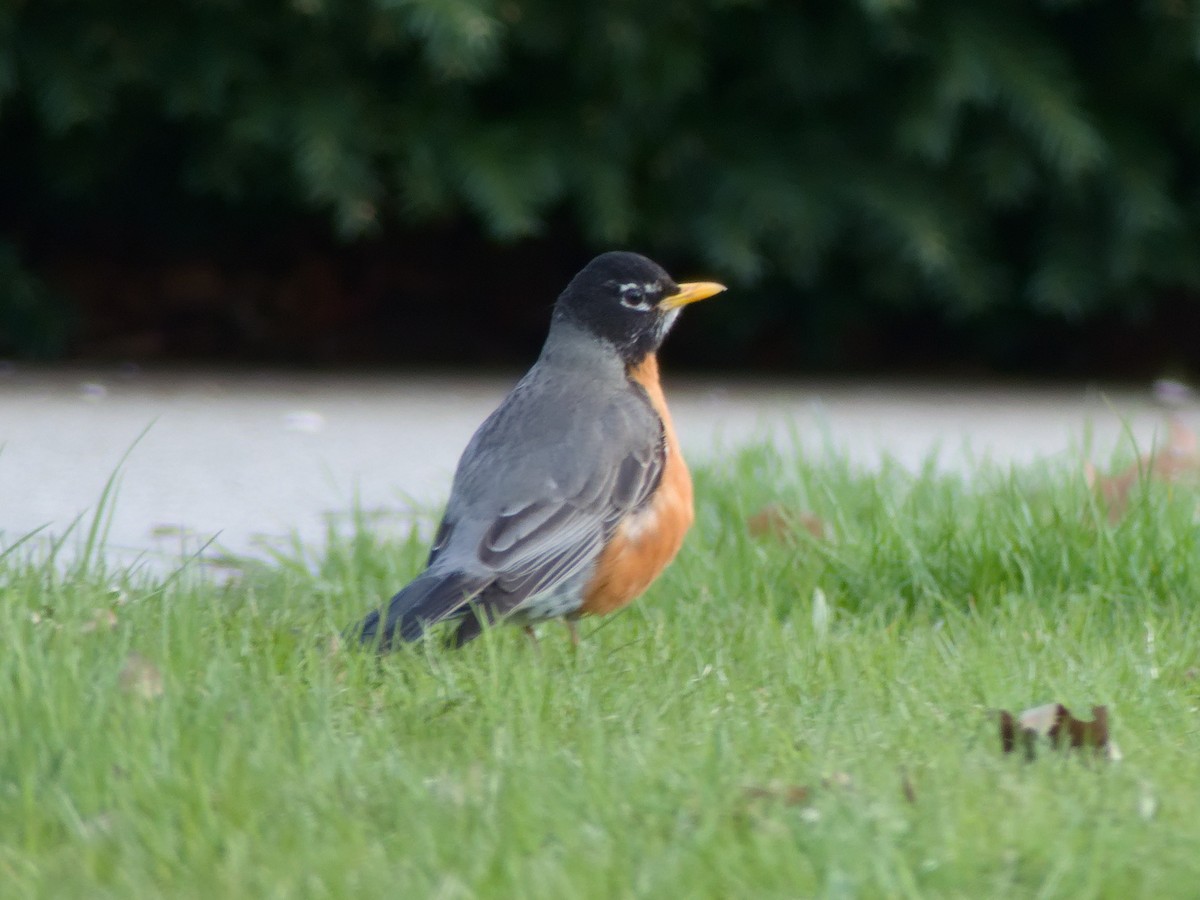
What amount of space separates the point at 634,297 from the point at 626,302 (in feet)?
0.09

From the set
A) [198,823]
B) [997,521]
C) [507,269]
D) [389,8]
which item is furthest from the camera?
[507,269]

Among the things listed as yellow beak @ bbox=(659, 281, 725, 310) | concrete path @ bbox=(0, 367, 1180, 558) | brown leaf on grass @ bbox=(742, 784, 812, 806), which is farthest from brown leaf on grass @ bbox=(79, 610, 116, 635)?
yellow beak @ bbox=(659, 281, 725, 310)

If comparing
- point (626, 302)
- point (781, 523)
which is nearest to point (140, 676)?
point (626, 302)

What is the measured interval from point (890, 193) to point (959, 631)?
11.7ft

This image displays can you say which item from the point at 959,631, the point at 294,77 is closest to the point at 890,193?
the point at 294,77

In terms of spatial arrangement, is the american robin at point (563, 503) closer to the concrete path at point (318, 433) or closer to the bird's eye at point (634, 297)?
the bird's eye at point (634, 297)

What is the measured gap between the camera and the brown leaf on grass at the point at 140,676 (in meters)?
2.70

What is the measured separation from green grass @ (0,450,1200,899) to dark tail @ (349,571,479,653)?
6 centimetres

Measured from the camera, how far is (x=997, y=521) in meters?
3.90

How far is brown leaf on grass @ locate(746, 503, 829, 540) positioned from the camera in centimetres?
411

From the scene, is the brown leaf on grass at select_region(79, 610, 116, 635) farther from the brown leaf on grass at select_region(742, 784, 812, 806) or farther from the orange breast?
the brown leaf on grass at select_region(742, 784, 812, 806)

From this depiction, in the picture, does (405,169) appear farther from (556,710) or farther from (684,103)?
(556,710)

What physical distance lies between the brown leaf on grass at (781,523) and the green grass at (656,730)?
16cm

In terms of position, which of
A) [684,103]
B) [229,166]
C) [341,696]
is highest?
[684,103]
